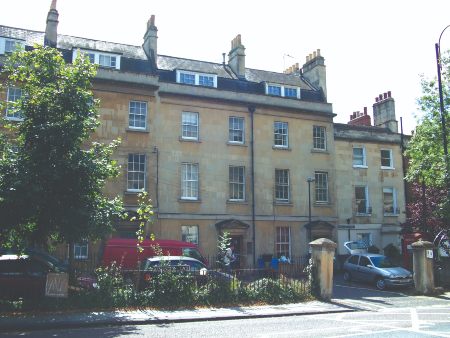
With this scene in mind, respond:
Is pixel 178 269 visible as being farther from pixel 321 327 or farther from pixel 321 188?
pixel 321 188

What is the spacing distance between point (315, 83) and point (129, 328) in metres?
25.0

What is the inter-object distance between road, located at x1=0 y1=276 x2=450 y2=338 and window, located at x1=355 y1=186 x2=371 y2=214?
1570cm

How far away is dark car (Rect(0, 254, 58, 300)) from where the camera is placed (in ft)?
42.2

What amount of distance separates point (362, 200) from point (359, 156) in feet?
10.7

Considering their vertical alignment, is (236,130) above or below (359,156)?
above

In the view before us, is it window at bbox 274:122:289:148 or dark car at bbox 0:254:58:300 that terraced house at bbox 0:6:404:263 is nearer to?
window at bbox 274:122:289:148

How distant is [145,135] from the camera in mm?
24125

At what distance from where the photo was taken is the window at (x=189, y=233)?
2455 centimetres

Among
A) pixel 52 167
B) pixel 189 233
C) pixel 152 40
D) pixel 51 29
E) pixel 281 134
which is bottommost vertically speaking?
pixel 189 233

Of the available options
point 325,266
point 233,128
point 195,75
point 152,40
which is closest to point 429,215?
point 233,128

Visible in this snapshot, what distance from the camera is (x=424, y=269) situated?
19.0m

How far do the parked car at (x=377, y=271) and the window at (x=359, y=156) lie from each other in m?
10.2

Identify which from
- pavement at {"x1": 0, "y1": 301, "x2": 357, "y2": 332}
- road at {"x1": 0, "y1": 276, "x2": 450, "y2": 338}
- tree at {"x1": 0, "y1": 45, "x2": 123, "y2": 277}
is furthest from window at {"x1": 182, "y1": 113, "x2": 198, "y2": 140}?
road at {"x1": 0, "y1": 276, "x2": 450, "y2": 338}

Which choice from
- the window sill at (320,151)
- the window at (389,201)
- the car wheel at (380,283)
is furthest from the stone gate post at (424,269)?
the window at (389,201)
